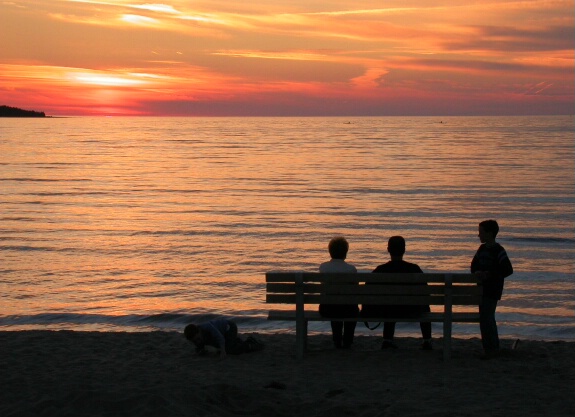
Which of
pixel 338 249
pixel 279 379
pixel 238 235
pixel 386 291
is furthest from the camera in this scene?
pixel 238 235

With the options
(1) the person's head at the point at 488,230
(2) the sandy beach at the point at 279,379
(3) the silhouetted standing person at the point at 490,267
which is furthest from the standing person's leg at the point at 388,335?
(1) the person's head at the point at 488,230

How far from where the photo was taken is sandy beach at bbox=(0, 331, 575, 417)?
20.2ft

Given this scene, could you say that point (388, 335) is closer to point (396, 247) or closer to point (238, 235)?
point (396, 247)

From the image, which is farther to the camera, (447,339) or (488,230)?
(447,339)

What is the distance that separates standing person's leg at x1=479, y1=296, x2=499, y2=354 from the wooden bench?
4.6 inches

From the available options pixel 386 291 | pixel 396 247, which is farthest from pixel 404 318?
pixel 396 247

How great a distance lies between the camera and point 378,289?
7.66 meters

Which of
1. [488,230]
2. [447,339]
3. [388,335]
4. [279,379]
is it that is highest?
[488,230]

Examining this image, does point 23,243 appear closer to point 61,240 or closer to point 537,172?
point 61,240

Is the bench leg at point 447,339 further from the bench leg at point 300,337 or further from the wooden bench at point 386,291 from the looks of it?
the bench leg at point 300,337

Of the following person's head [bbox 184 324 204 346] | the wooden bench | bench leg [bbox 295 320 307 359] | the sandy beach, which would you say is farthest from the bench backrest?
person's head [bbox 184 324 204 346]

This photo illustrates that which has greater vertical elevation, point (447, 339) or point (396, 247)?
point (396, 247)

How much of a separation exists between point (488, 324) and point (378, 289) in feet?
4.22

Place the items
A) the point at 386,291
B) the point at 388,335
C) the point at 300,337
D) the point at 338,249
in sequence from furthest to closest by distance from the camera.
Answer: the point at 388,335
the point at 338,249
the point at 300,337
the point at 386,291
